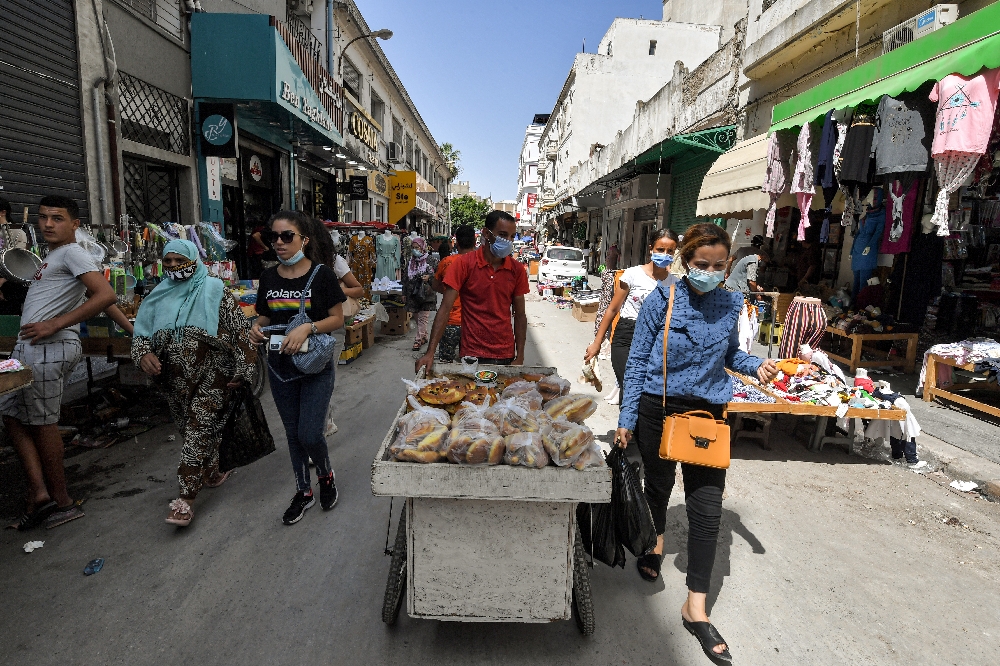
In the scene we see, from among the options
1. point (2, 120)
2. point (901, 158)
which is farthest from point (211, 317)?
point (901, 158)

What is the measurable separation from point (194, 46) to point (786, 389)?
10.1m

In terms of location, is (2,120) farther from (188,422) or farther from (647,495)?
(647,495)

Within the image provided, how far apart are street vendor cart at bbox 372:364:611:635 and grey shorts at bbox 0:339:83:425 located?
100 inches

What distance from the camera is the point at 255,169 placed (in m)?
11.1

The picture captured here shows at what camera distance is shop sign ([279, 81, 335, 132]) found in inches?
350

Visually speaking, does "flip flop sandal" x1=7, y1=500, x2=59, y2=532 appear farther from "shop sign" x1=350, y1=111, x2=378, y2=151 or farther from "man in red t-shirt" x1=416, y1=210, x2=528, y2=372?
"shop sign" x1=350, y1=111, x2=378, y2=151

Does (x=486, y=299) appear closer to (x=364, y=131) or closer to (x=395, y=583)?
(x=395, y=583)

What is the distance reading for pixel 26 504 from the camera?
3352 millimetres

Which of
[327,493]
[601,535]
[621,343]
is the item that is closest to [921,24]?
[621,343]

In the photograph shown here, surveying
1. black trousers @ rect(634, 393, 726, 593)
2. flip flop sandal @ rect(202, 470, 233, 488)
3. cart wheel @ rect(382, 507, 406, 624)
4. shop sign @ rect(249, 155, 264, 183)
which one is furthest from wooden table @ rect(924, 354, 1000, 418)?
shop sign @ rect(249, 155, 264, 183)

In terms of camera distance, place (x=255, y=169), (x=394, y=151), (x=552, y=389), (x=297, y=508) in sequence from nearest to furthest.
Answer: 1. (x=552, y=389)
2. (x=297, y=508)
3. (x=255, y=169)
4. (x=394, y=151)

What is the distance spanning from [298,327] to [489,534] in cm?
174

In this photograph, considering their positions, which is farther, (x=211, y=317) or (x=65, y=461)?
(x=65, y=461)

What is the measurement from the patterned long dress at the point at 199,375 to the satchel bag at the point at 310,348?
0.51m
